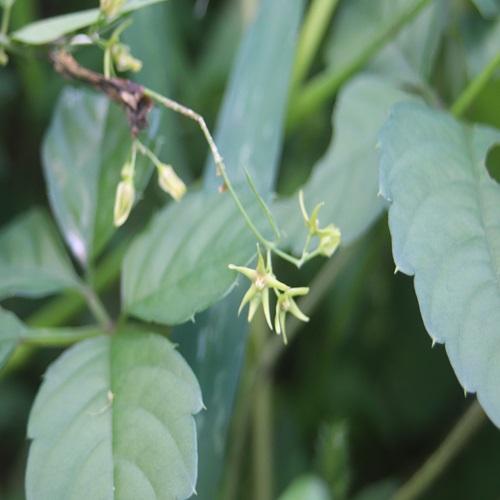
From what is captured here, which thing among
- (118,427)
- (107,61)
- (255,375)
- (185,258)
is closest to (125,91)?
(107,61)

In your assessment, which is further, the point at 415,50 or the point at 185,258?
the point at 415,50

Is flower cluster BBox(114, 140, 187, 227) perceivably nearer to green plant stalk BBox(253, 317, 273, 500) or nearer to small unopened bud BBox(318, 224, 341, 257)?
small unopened bud BBox(318, 224, 341, 257)

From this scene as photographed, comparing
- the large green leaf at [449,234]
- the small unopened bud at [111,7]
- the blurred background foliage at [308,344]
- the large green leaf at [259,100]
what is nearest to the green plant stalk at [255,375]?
the blurred background foliage at [308,344]

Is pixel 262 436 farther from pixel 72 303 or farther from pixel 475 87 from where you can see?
pixel 475 87

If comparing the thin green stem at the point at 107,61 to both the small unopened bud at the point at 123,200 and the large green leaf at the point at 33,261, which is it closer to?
the small unopened bud at the point at 123,200

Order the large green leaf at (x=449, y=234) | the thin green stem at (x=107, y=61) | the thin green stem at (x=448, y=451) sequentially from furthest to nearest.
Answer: the thin green stem at (x=448, y=451), the thin green stem at (x=107, y=61), the large green leaf at (x=449, y=234)

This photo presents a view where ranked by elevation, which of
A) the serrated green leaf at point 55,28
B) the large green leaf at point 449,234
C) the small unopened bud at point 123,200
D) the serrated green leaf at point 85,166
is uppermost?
the serrated green leaf at point 55,28
